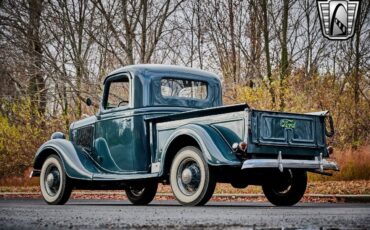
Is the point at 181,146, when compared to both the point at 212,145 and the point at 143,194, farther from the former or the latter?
the point at 143,194

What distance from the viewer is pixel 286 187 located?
35.5 ft

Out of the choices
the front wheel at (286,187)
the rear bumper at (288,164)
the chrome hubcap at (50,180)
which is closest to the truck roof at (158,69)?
the chrome hubcap at (50,180)

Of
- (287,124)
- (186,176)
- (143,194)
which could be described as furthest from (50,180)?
(287,124)

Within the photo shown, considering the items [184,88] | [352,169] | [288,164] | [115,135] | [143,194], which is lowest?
[143,194]

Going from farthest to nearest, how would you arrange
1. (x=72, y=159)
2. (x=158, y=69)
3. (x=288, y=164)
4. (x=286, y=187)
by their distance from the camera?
(x=158, y=69) → (x=72, y=159) → (x=286, y=187) → (x=288, y=164)

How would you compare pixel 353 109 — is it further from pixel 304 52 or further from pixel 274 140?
pixel 274 140

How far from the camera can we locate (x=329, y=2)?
18.4m

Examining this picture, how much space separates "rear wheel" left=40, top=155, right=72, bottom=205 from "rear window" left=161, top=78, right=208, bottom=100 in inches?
90.6

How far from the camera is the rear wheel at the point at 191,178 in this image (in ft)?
30.1

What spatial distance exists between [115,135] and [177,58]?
1806cm

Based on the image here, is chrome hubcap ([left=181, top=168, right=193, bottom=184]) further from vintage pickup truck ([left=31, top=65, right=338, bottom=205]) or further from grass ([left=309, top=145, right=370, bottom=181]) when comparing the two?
grass ([left=309, top=145, right=370, bottom=181])

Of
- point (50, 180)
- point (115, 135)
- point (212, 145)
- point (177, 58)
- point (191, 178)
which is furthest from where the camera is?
point (177, 58)

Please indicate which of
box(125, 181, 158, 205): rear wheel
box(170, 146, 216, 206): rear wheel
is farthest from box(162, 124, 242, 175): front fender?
box(125, 181, 158, 205): rear wheel

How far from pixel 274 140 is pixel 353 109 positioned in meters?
17.2
